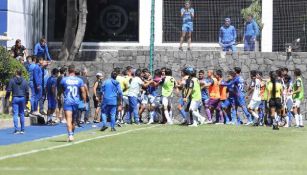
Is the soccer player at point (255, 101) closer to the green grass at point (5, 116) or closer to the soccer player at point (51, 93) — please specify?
the soccer player at point (51, 93)

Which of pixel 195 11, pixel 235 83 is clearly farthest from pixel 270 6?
pixel 235 83

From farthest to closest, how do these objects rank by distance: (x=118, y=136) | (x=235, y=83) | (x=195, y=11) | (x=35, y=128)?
(x=195, y=11)
(x=235, y=83)
(x=35, y=128)
(x=118, y=136)

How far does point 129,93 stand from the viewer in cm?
3216

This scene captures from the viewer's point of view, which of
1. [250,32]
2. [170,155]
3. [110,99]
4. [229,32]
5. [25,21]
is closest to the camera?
[170,155]

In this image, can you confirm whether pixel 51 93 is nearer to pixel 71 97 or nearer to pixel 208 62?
pixel 208 62

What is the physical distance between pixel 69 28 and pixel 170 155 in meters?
21.9

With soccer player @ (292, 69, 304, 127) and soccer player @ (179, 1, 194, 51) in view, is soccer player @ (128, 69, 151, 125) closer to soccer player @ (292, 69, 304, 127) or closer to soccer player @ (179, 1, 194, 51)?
soccer player @ (292, 69, 304, 127)

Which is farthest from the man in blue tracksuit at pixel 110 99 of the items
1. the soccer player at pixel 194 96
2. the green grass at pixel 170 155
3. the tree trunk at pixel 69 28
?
the tree trunk at pixel 69 28

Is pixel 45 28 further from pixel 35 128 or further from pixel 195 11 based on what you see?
pixel 35 128

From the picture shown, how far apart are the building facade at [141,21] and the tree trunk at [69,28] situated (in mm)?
1741

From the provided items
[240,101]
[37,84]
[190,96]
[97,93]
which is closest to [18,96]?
[37,84]

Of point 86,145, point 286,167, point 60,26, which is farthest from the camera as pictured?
point 60,26

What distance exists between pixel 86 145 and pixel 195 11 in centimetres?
1938

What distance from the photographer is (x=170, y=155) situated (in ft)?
59.6
